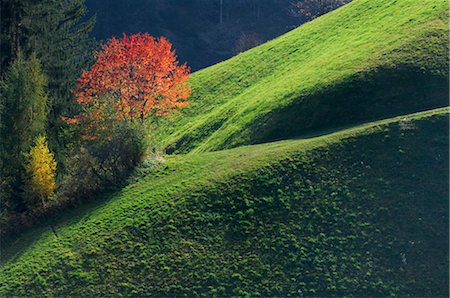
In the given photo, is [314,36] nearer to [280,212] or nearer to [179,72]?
[179,72]

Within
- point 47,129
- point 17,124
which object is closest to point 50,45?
point 47,129

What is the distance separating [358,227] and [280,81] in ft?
90.5

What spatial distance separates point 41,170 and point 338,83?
79.7 ft

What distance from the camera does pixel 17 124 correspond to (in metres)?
39.8

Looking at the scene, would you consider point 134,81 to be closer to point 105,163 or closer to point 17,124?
point 105,163

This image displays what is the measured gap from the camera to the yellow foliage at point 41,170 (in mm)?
38906

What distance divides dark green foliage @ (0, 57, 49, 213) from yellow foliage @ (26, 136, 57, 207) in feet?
2.52

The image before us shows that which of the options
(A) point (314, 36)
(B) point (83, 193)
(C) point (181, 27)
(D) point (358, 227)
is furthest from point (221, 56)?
(D) point (358, 227)

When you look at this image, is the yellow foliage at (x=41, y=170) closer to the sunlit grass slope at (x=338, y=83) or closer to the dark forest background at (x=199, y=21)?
the sunlit grass slope at (x=338, y=83)

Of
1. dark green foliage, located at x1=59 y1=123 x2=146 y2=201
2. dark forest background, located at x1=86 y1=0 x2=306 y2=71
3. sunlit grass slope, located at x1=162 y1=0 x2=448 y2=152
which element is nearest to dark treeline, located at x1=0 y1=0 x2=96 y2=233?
dark green foliage, located at x1=59 y1=123 x2=146 y2=201

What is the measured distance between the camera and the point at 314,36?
68.1m

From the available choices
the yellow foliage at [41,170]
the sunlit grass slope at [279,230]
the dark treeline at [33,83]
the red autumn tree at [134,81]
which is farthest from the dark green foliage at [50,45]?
the sunlit grass slope at [279,230]

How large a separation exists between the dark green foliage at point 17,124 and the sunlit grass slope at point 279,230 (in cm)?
395

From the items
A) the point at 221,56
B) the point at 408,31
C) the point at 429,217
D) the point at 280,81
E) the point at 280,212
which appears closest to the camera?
the point at 429,217
